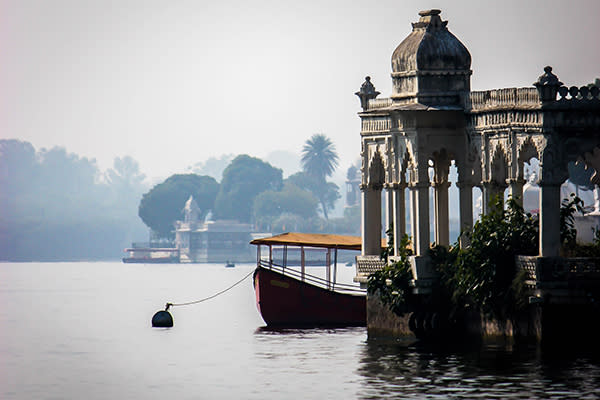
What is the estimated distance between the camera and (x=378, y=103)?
53.0 metres

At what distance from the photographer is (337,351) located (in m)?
50.8

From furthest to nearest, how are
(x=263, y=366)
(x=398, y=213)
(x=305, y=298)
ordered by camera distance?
(x=305, y=298) < (x=398, y=213) < (x=263, y=366)

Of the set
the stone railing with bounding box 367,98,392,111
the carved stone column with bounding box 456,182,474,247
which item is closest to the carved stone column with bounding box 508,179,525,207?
the carved stone column with bounding box 456,182,474,247

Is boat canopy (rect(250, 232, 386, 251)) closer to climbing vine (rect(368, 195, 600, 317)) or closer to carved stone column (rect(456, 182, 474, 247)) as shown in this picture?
carved stone column (rect(456, 182, 474, 247))

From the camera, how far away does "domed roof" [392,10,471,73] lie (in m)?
50.0

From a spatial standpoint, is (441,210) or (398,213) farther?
(441,210)

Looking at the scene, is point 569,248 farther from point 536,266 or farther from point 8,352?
point 8,352

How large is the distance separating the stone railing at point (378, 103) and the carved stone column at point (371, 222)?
2610 millimetres

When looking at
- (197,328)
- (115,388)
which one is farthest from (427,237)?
(197,328)

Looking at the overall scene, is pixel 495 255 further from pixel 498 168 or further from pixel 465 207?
pixel 465 207

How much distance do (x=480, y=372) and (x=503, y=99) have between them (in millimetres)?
8834

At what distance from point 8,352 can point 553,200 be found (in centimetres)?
2218

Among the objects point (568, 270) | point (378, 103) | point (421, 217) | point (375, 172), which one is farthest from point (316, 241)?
point (568, 270)

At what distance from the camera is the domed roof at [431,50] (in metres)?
50.0
